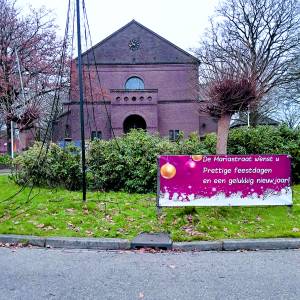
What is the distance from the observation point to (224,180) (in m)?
8.19

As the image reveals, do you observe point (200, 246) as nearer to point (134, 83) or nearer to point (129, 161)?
point (129, 161)

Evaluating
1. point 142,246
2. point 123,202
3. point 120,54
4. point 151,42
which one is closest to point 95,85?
point 120,54

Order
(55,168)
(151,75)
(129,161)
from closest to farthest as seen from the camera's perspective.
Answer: (129,161) < (55,168) < (151,75)

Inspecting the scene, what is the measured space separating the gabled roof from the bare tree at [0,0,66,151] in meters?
11.7

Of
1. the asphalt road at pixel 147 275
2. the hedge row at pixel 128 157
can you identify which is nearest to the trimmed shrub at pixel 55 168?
the hedge row at pixel 128 157

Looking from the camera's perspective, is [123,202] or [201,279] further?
[123,202]

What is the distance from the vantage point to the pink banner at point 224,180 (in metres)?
8.09

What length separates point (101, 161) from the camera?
1180 cm

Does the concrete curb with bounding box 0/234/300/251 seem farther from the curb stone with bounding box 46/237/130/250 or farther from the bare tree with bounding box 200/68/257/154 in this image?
the bare tree with bounding box 200/68/257/154

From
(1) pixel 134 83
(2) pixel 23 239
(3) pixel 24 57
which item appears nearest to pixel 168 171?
(2) pixel 23 239

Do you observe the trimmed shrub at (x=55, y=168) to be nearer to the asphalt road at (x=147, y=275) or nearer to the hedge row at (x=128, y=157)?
the hedge row at (x=128, y=157)

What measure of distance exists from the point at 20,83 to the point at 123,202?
25.8 m

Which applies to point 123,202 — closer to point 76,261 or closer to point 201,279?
point 76,261

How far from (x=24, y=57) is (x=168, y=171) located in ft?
98.6
